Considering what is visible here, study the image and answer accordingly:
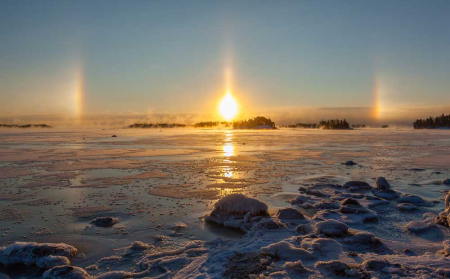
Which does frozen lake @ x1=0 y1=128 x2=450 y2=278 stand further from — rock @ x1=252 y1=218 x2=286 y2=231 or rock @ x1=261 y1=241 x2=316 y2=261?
rock @ x1=261 y1=241 x2=316 y2=261

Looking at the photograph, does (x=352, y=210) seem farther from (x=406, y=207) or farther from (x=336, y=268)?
(x=336, y=268)

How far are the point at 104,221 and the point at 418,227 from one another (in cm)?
754

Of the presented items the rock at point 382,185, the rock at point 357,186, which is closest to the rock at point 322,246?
the rock at point 357,186

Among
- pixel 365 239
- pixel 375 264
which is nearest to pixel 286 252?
pixel 375 264

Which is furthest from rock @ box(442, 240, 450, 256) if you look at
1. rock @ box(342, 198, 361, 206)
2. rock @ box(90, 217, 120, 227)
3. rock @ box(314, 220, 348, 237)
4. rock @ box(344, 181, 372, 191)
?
rock @ box(90, 217, 120, 227)

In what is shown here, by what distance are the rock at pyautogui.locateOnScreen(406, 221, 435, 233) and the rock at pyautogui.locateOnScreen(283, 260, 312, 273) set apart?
3503 millimetres

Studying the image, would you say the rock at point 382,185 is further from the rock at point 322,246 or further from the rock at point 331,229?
the rock at point 322,246

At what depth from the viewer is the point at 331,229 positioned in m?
6.84

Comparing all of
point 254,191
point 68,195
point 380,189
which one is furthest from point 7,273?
point 380,189

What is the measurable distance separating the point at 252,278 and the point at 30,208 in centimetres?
722

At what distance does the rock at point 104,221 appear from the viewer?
24.6ft

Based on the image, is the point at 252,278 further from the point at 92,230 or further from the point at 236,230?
the point at 92,230

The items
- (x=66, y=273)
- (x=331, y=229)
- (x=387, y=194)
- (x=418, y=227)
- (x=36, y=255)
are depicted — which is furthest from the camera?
(x=387, y=194)

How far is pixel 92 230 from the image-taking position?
7125 millimetres
